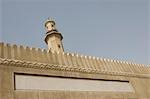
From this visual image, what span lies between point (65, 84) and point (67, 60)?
1083mm

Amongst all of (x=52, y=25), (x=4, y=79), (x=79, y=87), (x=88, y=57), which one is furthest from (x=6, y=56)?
(x=52, y=25)

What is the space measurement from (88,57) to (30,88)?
119 inches

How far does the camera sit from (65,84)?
7449 millimetres

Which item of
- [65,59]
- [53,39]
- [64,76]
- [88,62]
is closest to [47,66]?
[64,76]

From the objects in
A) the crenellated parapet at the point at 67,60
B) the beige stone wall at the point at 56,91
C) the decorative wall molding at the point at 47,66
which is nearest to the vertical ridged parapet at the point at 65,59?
the crenellated parapet at the point at 67,60

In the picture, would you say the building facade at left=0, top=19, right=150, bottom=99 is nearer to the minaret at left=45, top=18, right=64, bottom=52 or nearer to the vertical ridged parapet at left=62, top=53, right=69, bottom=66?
the vertical ridged parapet at left=62, top=53, right=69, bottom=66

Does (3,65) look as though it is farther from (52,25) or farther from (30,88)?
(52,25)

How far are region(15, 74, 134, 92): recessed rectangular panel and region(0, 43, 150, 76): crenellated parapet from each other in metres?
0.44

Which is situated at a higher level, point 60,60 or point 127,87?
point 60,60

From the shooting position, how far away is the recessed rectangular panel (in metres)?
Answer: 6.70

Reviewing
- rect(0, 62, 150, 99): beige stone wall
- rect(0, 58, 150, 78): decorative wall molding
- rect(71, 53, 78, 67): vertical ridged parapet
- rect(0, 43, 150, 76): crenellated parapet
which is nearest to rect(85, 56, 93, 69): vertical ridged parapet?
rect(0, 43, 150, 76): crenellated parapet

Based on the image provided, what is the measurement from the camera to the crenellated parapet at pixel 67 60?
7047 millimetres

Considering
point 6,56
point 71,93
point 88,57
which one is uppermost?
point 88,57

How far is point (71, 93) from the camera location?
24.2 ft
